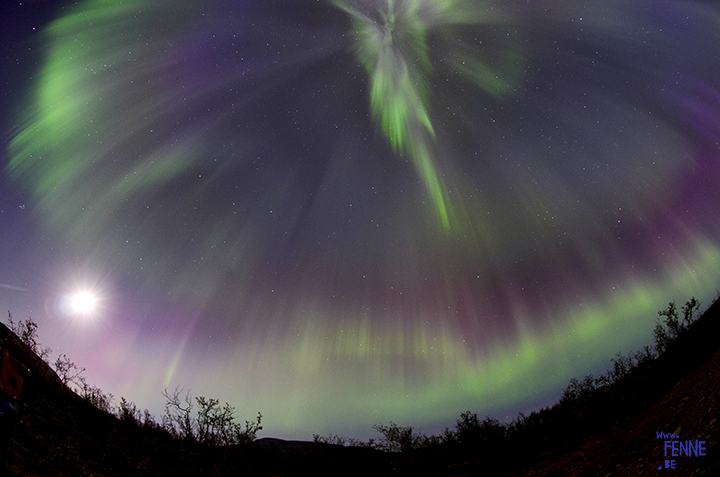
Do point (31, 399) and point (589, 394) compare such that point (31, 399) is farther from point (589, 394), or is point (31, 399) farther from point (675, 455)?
point (589, 394)

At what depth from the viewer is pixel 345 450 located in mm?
31203

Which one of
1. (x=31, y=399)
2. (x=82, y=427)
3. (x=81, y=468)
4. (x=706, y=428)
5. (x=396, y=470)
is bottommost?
(x=396, y=470)

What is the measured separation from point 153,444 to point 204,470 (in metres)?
6.83

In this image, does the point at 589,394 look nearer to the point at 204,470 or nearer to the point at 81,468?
the point at 204,470

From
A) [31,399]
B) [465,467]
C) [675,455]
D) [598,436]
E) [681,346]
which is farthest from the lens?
[681,346]

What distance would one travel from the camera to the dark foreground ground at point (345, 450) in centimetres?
862

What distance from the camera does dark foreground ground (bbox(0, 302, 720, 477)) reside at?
862 cm

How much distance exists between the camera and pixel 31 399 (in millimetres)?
17469

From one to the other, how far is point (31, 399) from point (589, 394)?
43.2 m

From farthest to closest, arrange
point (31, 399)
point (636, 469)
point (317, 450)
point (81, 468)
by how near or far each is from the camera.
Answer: point (317, 450) → point (31, 399) → point (81, 468) → point (636, 469)

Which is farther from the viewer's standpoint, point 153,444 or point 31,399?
point 153,444

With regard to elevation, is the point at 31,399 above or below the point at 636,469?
above

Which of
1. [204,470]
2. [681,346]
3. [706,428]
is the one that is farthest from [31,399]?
[681,346]

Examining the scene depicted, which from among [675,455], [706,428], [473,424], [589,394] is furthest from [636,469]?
[589,394]
